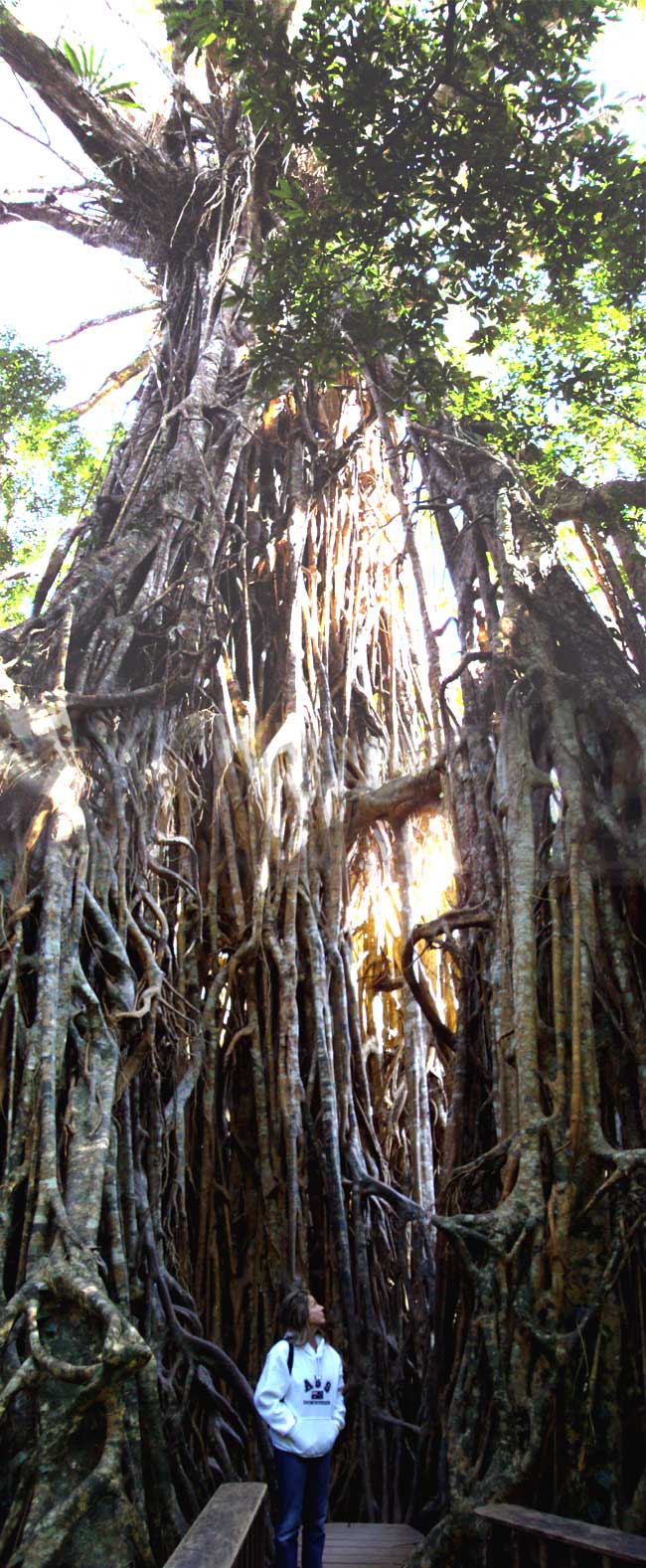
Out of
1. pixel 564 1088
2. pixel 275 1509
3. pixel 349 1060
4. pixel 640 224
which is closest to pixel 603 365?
pixel 640 224

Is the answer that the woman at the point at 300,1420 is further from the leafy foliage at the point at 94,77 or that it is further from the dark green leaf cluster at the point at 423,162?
Answer: the leafy foliage at the point at 94,77

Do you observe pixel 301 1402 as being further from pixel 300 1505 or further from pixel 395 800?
pixel 395 800

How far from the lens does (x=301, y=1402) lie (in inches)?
111

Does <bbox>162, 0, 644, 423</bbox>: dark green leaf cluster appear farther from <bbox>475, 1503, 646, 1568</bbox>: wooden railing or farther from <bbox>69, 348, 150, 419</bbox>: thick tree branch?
<bbox>69, 348, 150, 419</bbox>: thick tree branch

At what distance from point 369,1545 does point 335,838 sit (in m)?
3.06

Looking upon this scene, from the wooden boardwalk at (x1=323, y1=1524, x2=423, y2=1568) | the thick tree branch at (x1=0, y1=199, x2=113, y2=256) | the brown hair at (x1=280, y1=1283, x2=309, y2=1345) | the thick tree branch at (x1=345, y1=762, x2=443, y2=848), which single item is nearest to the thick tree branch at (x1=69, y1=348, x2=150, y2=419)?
the thick tree branch at (x1=0, y1=199, x2=113, y2=256)

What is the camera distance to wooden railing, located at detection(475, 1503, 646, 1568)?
216 cm

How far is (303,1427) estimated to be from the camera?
2.81 m

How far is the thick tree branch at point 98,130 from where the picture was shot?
6047mm

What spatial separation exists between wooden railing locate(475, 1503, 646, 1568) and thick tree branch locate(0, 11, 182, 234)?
6.58 metres

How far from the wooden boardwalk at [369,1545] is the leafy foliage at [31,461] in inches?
204

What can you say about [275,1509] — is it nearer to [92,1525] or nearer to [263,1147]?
[263,1147]

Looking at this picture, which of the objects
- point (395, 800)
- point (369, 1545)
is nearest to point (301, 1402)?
point (369, 1545)

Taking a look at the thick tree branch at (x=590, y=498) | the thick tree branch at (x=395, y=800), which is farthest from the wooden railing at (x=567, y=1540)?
the thick tree branch at (x=395, y=800)
